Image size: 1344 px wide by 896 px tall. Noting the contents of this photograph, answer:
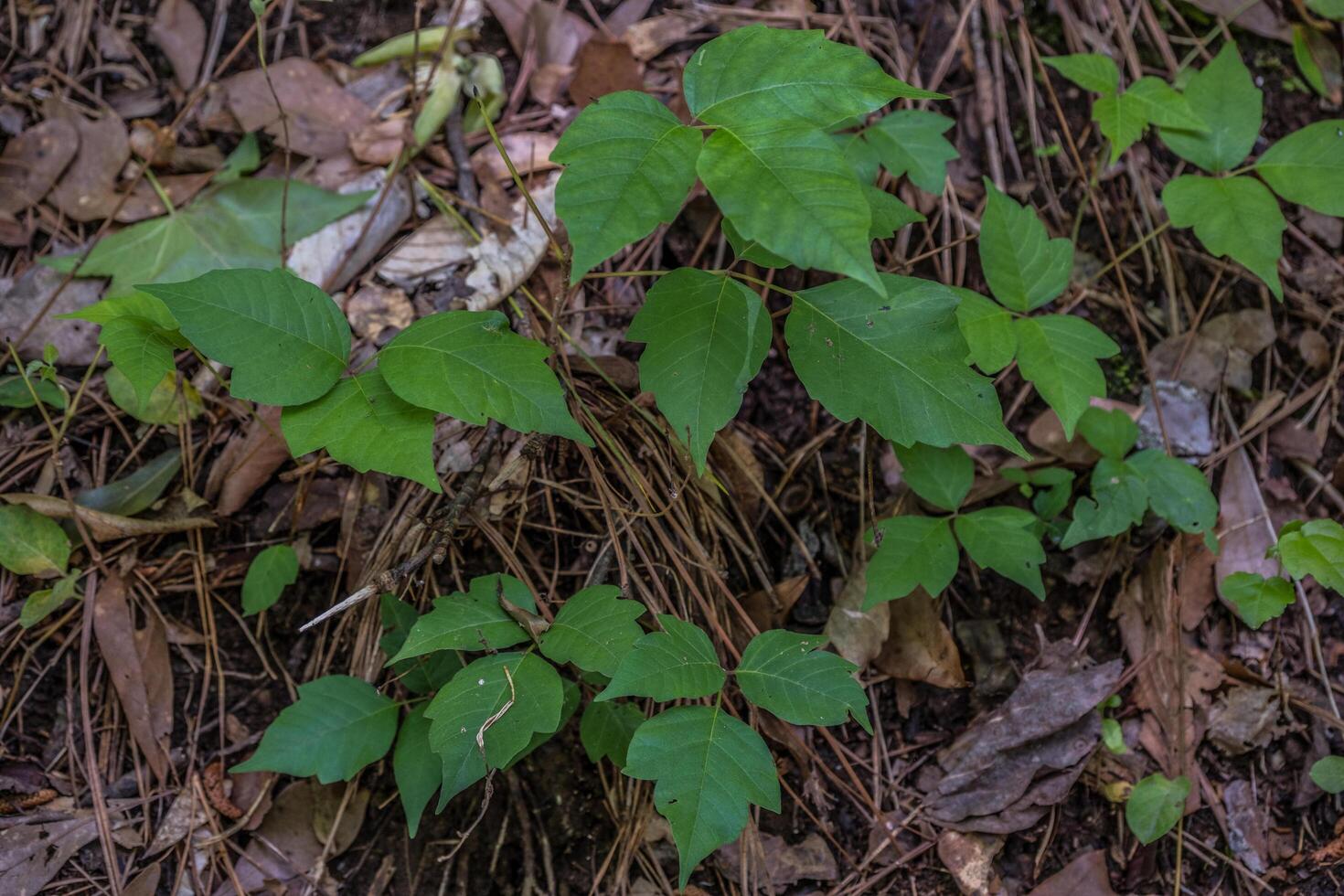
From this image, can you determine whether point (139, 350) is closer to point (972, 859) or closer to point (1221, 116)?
point (972, 859)

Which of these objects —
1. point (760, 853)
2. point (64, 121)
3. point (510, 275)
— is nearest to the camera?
point (760, 853)

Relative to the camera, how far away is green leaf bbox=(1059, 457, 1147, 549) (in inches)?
84.2

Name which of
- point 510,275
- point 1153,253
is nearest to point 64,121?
point 510,275

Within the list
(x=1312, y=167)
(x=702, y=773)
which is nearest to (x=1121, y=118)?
(x=1312, y=167)

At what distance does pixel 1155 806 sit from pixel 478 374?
179cm

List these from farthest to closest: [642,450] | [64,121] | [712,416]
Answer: [64,121], [642,450], [712,416]

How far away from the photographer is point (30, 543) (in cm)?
206

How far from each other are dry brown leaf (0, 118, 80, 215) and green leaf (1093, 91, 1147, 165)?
272 cm

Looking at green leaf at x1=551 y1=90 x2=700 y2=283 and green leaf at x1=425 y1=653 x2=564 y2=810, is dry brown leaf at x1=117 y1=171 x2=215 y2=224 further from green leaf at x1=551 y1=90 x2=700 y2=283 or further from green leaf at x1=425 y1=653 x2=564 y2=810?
green leaf at x1=425 y1=653 x2=564 y2=810

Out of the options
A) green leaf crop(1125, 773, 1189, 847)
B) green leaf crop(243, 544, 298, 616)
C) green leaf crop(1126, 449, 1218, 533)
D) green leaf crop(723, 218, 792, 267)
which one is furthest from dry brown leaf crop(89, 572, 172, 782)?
green leaf crop(1126, 449, 1218, 533)

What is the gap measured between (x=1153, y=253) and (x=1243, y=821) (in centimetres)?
152

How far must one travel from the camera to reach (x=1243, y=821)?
7.10 feet

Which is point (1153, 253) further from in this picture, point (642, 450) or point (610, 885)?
point (610, 885)

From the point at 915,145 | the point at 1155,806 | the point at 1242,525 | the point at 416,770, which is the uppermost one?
the point at 915,145
